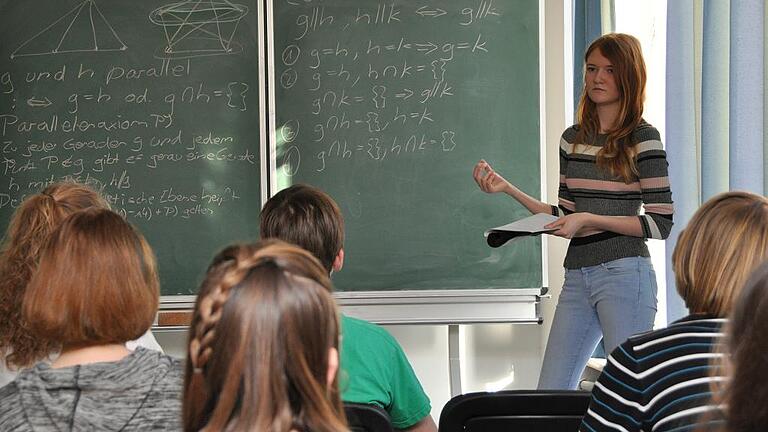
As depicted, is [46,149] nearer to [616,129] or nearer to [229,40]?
[229,40]

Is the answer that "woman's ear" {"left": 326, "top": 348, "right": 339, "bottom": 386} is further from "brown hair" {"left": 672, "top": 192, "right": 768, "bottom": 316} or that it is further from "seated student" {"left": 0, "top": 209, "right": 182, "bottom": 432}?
"brown hair" {"left": 672, "top": 192, "right": 768, "bottom": 316}

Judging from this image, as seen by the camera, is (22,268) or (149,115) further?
(149,115)

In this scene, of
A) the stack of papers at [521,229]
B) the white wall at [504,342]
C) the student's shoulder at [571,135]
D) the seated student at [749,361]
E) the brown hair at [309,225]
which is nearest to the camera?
the seated student at [749,361]

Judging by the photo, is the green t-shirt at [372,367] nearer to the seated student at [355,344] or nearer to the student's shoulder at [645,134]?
the seated student at [355,344]

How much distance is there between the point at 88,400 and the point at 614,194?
2.16 meters

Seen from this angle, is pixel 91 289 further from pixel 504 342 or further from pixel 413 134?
pixel 504 342

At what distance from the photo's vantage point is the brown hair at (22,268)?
2.06 m

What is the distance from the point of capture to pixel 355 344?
2.05m

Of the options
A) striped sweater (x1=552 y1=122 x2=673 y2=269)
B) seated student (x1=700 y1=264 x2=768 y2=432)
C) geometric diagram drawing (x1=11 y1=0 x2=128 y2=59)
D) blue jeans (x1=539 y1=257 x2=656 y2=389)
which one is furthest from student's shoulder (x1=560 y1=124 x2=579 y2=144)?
seated student (x1=700 y1=264 x2=768 y2=432)

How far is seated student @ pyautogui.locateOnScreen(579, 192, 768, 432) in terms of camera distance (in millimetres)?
1602

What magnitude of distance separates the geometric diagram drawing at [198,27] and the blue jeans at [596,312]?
1948 mm

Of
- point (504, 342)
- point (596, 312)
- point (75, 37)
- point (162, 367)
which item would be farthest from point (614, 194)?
point (75, 37)

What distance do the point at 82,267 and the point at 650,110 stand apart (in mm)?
3190

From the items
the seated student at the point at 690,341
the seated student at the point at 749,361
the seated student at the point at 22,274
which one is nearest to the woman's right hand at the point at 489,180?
the seated student at the point at 22,274
